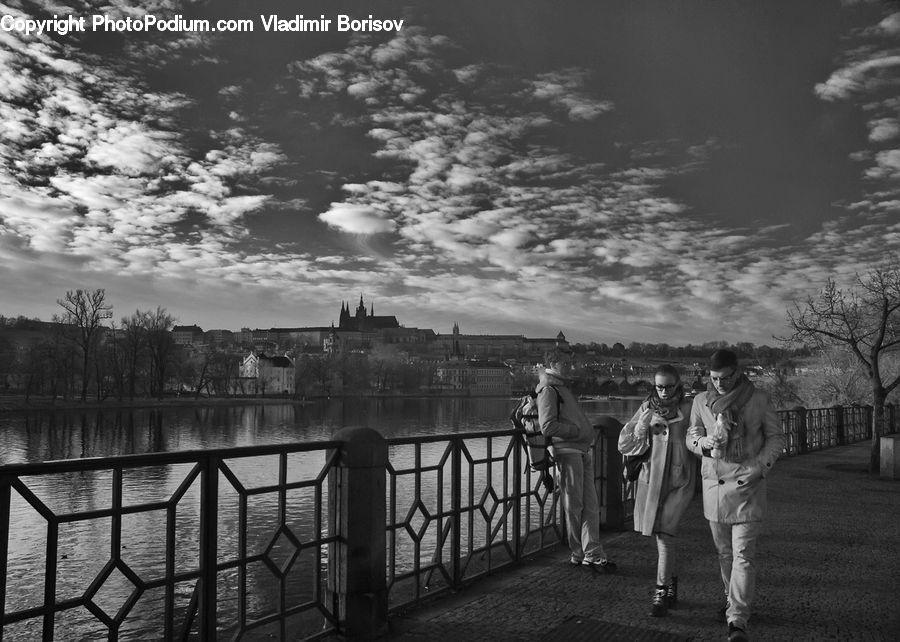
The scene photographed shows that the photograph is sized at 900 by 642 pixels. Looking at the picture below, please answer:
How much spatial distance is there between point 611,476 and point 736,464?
362cm

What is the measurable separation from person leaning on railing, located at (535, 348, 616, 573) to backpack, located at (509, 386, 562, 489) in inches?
3.6

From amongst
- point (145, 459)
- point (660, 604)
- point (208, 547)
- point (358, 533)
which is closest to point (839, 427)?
point (660, 604)

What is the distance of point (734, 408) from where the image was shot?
475 cm

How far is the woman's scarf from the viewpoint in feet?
15.4

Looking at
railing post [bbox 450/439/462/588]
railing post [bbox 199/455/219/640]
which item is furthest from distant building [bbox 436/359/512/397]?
railing post [bbox 199/455/219/640]

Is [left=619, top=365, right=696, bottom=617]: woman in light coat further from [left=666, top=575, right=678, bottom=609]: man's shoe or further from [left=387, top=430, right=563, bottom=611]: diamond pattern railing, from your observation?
[left=387, top=430, right=563, bottom=611]: diamond pattern railing

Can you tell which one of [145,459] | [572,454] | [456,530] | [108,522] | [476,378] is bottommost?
[476,378]

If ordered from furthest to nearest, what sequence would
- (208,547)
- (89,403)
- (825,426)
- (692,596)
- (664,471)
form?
(89,403)
(825,426)
(692,596)
(664,471)
(208,547)

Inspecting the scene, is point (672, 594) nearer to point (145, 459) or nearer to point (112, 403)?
point (145, 459)

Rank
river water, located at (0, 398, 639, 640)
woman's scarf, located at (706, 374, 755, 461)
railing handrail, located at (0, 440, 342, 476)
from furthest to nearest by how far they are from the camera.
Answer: river water, located at (0, 398, 639, 640)
woman's scarf, located at (706, 374, 755, 461)
railing handrail, located at (0, 440, 342, 476)

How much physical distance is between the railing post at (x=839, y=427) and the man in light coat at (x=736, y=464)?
60.4 feet

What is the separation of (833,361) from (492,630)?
3195 cm

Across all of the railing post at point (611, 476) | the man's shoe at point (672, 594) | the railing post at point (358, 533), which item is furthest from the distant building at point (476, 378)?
the railing post at point (358, 533)

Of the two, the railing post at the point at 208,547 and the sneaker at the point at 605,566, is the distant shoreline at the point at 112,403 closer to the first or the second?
the sneaker at the point at 605,566
